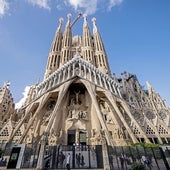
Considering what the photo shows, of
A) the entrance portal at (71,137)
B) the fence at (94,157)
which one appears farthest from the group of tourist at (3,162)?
the entrance portal at (71,137)

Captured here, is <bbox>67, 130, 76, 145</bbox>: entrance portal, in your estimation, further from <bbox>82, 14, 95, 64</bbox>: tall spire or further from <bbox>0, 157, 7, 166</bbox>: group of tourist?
<bbox>82, 14, 95, 64</bbox>: tall spire

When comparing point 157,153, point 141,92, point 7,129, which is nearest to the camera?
point 157,153

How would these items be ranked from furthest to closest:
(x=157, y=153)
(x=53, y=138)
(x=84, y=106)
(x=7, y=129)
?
(x=84, y=106)
(x=7, y=129)
(x=53, y=138)
(x=157, y=153)

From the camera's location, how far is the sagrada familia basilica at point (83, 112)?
18.4 metres

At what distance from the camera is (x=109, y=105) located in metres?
21.6

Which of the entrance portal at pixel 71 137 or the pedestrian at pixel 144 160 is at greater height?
the entrance portal at pixel 71 137

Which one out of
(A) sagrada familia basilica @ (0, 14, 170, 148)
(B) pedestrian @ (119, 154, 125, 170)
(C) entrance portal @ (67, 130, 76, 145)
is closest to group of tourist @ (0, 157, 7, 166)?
(A) sagrada familia basilica @ (0, 14, 170, 148)

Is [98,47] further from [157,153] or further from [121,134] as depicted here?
[157,153]

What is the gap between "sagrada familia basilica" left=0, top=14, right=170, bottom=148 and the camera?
18.4m

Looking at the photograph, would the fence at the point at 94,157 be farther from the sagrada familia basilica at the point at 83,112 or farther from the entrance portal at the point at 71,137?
the entrance portal at the point at 71,137

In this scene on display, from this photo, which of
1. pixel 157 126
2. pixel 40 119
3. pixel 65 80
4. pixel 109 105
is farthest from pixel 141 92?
pixel 40 119

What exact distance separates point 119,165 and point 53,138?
9.80 meters

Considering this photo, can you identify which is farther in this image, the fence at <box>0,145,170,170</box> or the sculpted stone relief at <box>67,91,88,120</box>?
the sculpted stone relief at <box>67,91,88,120</box>

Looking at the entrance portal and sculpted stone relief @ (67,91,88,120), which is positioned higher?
sculpted stone relief @ (67,91,88,120)
